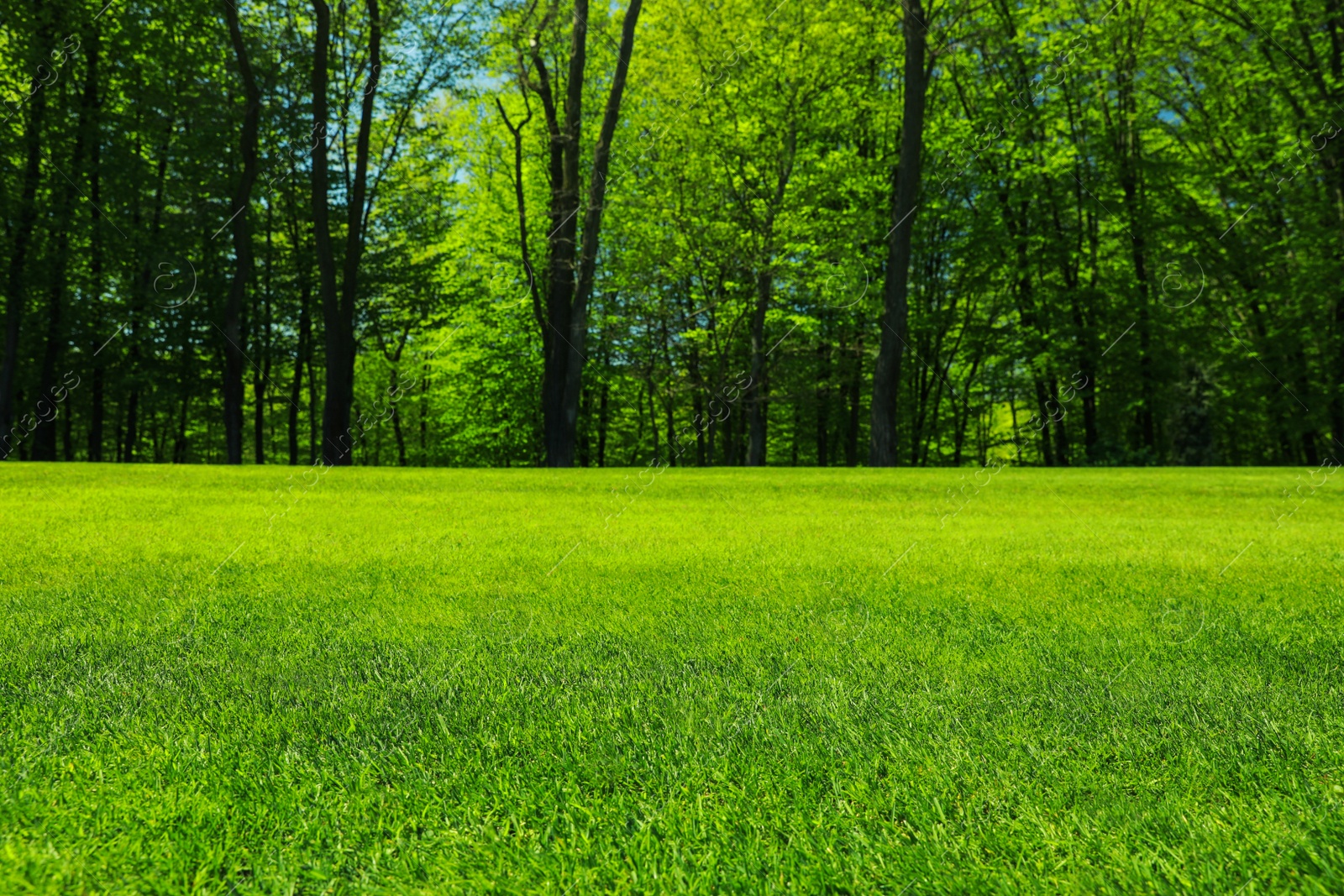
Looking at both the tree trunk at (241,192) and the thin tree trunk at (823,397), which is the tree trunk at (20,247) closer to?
the tree trunk at (241,192)

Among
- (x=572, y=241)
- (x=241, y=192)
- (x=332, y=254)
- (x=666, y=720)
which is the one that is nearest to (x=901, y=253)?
(x=572, y=241)

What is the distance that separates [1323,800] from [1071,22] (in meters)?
27.7

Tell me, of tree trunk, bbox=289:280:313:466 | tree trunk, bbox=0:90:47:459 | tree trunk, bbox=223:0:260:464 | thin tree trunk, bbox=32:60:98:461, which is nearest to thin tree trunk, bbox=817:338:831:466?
tree trunk, bbox=223:0:260:464

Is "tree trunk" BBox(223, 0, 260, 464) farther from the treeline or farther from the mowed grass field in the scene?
the mowed grass field

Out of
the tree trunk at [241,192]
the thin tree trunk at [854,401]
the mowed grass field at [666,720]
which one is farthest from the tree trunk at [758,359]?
the mowed grass field at [666,720]

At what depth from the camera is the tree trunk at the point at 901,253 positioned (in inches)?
647

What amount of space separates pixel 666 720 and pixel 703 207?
24.1m

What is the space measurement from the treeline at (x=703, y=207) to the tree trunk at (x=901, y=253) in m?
0.08

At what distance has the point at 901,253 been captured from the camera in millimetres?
16656

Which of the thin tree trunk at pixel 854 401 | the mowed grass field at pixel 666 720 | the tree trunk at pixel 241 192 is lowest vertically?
the mowed grass field at pixel 666 720

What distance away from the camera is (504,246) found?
96.4 ft

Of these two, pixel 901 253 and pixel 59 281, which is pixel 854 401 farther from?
pixel 59 281

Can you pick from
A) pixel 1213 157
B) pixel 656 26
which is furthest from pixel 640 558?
pixel 1213 157

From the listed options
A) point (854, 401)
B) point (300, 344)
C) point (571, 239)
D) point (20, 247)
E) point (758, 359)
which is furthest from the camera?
point (854, 401)
